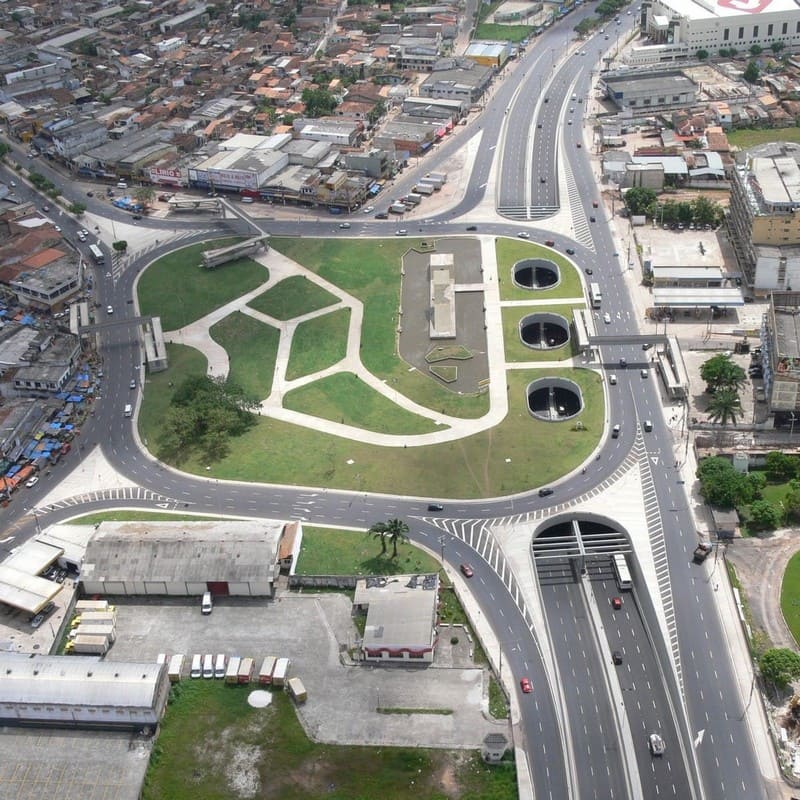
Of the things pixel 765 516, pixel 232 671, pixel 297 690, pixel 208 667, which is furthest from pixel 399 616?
pixel 765 516

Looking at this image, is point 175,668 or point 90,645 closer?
point 175,668

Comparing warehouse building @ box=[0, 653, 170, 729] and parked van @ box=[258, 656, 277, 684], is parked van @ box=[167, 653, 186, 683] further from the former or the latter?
parked van @ box=[258, 656, 277, 684]

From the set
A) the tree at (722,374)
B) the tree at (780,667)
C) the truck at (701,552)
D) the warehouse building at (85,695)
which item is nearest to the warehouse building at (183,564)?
the warehouse building at (85,695)

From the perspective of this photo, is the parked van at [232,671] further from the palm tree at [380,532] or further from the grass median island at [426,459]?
the grass median island at [426,459]

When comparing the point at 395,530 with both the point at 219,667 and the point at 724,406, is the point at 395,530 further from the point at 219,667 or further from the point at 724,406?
the point at 724,406

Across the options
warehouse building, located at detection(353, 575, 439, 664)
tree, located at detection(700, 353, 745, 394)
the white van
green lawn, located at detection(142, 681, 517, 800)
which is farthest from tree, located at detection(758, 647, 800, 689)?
the white van

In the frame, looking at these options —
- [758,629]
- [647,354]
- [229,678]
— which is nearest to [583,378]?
[647,354]
